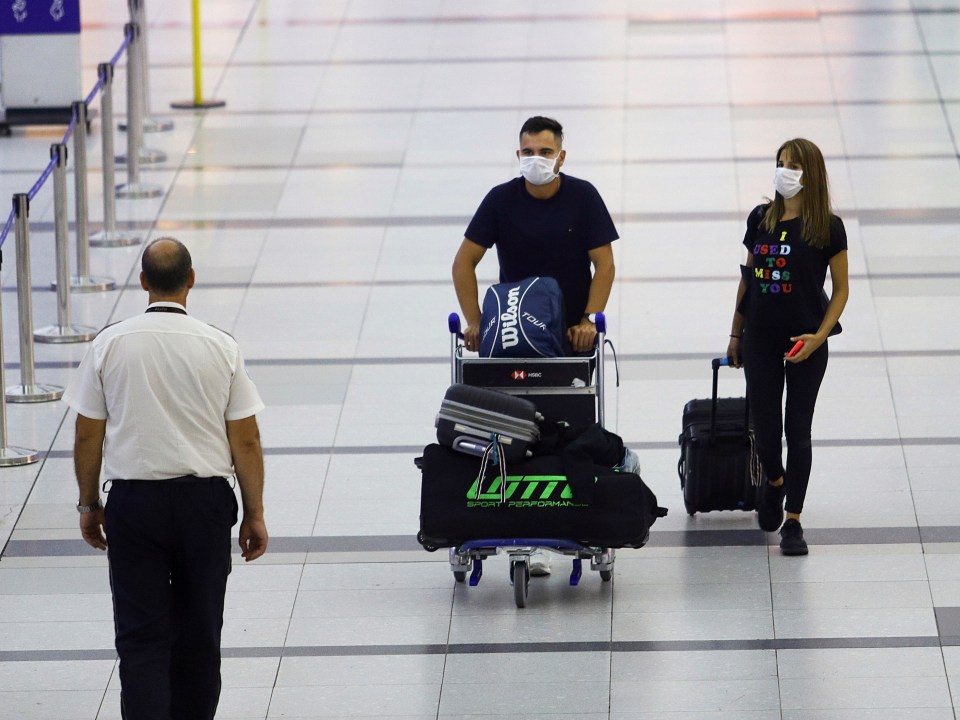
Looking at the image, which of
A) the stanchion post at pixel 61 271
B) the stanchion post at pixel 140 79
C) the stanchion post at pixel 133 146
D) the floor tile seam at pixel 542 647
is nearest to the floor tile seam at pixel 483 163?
the stanchion post at pixel 140 79

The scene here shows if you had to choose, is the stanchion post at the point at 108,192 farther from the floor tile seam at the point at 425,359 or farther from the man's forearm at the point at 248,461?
the man's forearm at the point at 248,461

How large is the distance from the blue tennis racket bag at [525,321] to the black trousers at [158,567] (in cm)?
163

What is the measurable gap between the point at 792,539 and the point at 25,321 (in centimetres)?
395

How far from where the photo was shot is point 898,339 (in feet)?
29.2

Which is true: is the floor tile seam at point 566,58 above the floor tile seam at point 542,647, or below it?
above

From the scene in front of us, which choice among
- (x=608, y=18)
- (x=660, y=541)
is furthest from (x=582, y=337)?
(x=608, y=18)

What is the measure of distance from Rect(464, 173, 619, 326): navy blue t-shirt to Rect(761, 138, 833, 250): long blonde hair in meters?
0.70

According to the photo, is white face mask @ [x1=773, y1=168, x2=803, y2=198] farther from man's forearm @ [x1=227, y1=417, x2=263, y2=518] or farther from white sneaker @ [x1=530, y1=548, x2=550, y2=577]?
man's forearm @ [x1=227, y1=417, x2=263, y2=518]

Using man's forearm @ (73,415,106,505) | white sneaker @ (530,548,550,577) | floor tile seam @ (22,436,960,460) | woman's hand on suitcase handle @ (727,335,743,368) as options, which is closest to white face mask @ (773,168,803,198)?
woman's hand on suitcase handle @ (727,335,743,368)

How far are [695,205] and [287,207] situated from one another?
9.14ft

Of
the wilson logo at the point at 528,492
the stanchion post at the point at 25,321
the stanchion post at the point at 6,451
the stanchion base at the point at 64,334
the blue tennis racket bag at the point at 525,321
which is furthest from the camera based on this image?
the stanchion base at the point at 64,334

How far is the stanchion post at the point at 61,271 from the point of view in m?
9.02

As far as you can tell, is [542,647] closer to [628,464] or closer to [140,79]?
[628,464]

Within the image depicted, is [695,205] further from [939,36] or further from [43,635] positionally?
[43,635]
